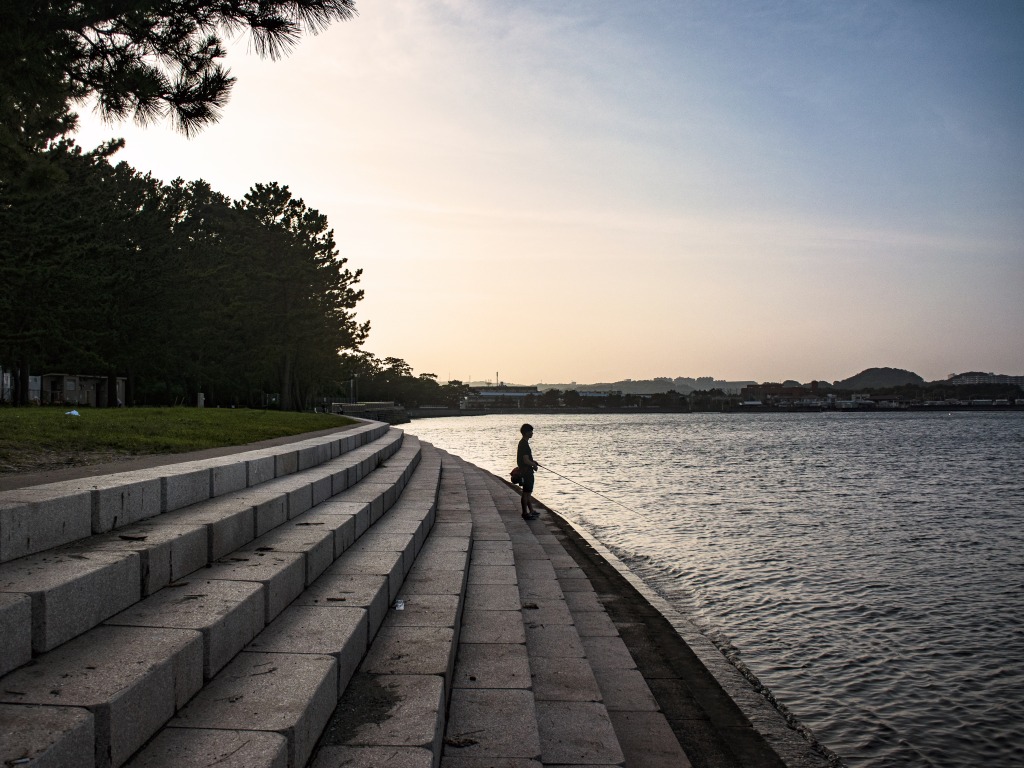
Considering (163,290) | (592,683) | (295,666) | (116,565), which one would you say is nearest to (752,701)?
(592,683)

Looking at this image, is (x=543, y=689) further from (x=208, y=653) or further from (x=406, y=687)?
(x=208, y=653)

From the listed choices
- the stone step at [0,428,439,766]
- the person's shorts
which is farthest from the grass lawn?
the person's shorts

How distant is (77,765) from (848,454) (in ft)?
198

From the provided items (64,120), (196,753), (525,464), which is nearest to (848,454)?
(525,464)

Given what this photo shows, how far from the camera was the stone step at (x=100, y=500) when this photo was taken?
4.13m

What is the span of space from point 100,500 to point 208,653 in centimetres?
158

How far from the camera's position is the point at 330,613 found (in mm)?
5004

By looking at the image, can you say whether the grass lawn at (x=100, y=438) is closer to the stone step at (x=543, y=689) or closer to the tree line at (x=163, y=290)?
the stone step at (x=543, y=689)

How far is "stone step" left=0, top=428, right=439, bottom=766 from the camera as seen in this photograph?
2922 mm

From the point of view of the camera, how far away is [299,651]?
427 cm

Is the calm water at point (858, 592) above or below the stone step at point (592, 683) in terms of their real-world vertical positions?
below

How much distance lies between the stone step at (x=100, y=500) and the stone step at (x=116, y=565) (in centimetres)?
8

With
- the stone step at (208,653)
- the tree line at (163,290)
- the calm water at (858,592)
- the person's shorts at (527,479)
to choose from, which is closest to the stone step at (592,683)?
the stone step at (208,653)

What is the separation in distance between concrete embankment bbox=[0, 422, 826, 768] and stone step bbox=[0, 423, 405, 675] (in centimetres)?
1
